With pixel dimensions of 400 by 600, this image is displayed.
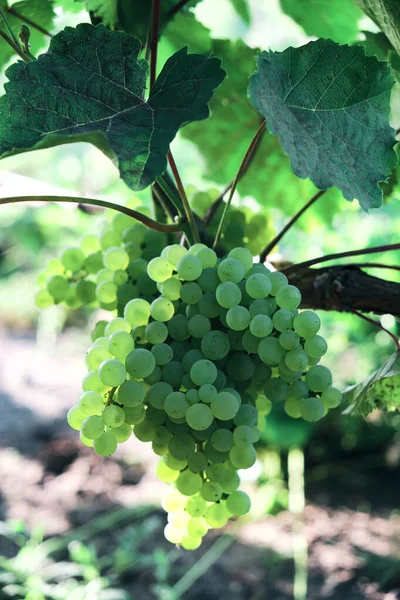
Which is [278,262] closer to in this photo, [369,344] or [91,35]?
[91,35]

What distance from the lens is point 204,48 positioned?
73 centimetres

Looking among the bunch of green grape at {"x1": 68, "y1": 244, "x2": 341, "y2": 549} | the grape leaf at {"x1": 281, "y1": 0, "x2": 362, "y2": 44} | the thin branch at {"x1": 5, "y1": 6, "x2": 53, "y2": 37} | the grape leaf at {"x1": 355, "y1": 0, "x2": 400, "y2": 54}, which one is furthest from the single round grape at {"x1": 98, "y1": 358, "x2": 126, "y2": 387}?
the grape leaf at {"x1": 281, "y1": 0, "x2": 362, "y2": 44}

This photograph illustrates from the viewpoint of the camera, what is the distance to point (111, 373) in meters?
0.39

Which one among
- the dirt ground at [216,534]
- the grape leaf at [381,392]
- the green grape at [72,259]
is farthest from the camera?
the dirt ground at [216,534]

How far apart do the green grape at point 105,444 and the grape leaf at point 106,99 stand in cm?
17

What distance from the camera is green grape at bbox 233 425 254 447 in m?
0.41

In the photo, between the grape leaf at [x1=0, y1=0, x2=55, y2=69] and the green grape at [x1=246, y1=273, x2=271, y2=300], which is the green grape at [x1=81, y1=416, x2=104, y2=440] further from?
the grape leaf at [x1=0, y1=0, x2=55, y2=69]

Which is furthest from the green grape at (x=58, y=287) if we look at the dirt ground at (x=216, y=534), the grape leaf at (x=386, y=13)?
the dirt ground at (x=216, y=534)

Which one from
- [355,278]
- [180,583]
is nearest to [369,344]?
[180,583]

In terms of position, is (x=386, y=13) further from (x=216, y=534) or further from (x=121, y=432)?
(x=216, y=534)

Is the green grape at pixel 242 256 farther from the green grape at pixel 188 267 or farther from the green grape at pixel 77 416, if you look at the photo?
the green grape at pixel 77 416

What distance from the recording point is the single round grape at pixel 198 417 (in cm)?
39

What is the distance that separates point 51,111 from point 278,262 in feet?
0.97

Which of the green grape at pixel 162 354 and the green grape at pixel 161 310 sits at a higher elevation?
the green grape at pixel 161 310
